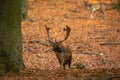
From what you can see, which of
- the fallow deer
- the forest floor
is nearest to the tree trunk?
the forest floor

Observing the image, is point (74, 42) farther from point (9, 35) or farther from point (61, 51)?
point (9, 35)

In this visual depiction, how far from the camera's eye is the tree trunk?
355 inches

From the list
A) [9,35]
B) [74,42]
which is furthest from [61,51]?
Answer: [74,42]

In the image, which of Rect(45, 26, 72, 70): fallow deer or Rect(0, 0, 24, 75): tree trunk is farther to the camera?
Rect(45, 26, 72, 70): fallow deer

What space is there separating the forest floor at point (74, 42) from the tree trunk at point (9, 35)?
1.01 feet

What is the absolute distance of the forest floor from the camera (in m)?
9.01

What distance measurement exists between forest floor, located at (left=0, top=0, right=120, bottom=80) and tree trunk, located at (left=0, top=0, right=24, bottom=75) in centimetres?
31

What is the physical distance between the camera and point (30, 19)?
23.3 metres

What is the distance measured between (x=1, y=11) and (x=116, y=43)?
27.9 feet

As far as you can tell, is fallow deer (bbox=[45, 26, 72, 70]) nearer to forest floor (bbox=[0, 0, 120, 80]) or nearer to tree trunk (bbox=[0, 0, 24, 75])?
forest floor (bbox=[0, 0, 120, 80])

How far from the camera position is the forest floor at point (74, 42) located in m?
9.01

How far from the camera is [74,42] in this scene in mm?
17062

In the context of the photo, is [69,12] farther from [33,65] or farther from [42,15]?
[33,65]

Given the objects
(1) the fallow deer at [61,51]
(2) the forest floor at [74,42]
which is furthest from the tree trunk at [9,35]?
(1) the fallow deer at [61,51]
